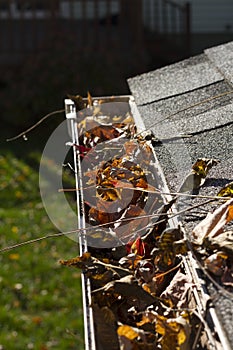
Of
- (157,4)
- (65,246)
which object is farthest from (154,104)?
(157,4)

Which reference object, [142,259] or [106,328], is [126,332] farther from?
[142,259]

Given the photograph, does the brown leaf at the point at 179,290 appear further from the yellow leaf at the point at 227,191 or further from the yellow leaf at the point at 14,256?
the yellow leaf at the point at 14,256

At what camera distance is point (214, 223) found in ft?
4.87

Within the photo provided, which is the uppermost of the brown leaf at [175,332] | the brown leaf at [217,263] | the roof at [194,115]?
the brown leaf at [217,263]

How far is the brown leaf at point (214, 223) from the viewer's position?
146 cm

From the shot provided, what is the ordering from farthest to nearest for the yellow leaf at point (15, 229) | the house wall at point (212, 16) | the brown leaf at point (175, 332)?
the house wall at point (212, 16) → the yellow leaf at point (15, 229) → the brown leaf at point (175, 332)

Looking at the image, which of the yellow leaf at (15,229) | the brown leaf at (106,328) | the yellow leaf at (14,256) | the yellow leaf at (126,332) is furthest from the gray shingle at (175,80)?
the yellow leaf at (15,229)

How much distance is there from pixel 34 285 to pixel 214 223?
4.26 m

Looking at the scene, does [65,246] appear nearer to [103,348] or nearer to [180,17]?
[103,348]

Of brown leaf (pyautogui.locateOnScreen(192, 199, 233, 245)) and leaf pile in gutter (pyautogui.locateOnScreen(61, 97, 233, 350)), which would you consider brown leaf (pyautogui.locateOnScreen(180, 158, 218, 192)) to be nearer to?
leaf pile in gutter (pyautogui.locateOnScreen(61, 97, 233, 350))

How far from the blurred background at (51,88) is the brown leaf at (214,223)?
128 inches

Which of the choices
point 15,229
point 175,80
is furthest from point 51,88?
point 175,80

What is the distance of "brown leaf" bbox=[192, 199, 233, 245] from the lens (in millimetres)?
1464

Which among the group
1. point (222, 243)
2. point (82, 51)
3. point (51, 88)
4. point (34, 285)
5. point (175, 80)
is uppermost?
point (222, 243)
